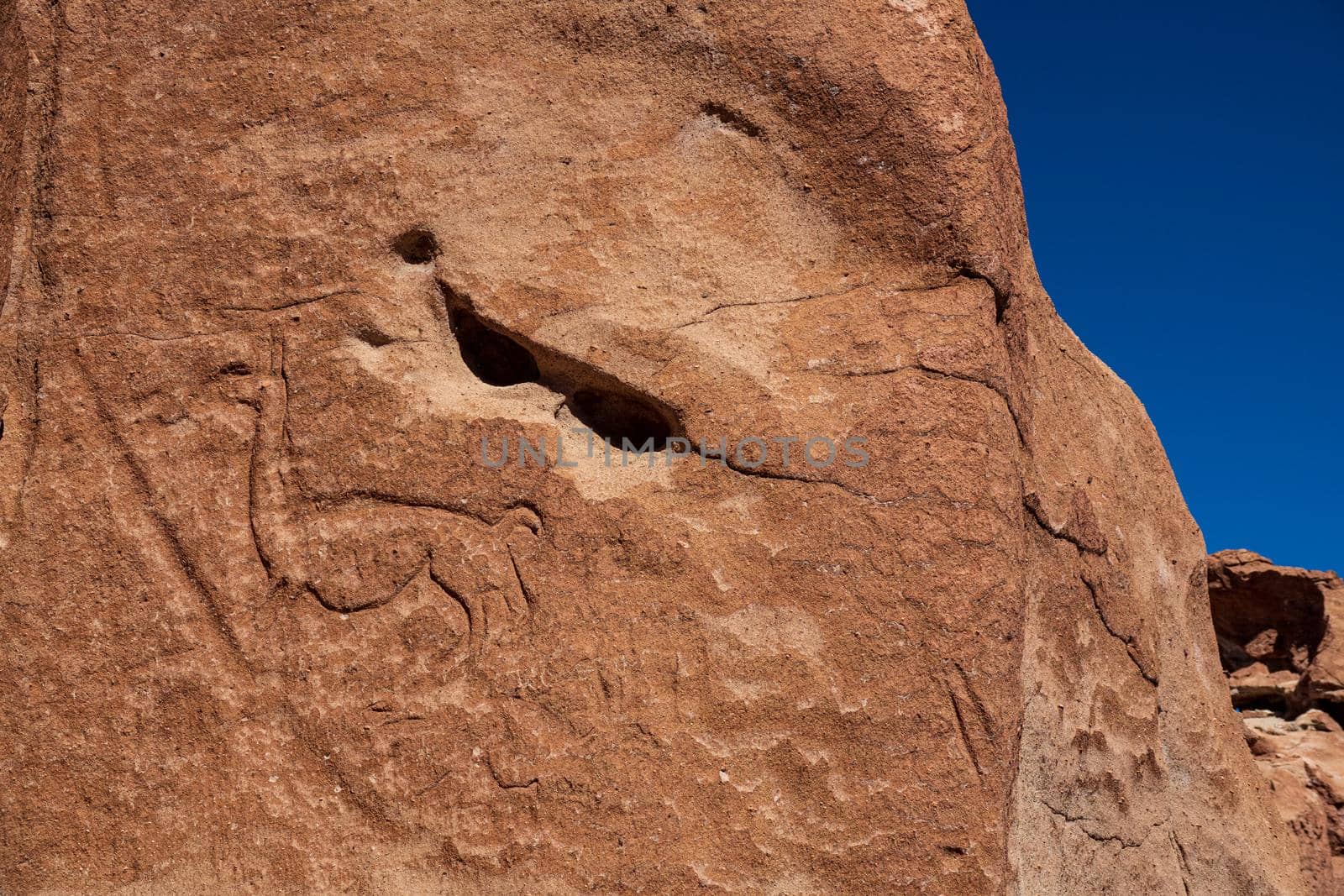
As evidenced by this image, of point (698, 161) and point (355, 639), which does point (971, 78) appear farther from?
point (355, 639)

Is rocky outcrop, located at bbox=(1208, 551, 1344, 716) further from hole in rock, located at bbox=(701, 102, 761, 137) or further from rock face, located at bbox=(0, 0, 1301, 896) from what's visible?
hole in rock, located at bbox=(701, 102, 761, 137)

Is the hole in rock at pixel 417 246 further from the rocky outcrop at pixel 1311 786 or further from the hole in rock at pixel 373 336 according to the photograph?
the rocky outcrop at pixel 1311 786

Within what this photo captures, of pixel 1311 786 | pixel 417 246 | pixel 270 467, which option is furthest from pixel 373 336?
pixel 1311 786

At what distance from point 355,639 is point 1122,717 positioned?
1731mm

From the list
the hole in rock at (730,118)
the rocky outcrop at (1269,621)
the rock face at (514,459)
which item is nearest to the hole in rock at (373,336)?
the rock face at (514,459)

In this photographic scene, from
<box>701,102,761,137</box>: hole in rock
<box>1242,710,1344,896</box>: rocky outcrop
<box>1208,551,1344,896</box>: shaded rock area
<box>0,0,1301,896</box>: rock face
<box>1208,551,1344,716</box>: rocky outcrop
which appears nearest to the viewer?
<box>0,0,1301,896</box>: rock face

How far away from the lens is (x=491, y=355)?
267 cm

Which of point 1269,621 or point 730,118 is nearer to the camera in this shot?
point 730,118

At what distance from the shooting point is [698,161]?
2.64 metres

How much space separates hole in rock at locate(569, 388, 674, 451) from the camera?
2.61 m

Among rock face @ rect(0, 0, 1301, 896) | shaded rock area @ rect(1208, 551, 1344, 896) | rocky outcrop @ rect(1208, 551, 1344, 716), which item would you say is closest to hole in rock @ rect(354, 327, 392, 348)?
rock face @ rect(0, 0, 1301, 896)

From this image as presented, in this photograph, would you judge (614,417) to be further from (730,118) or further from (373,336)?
(730,118)

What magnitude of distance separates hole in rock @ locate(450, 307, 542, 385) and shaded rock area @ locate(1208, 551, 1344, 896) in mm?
3127

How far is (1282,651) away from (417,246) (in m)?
4.43
